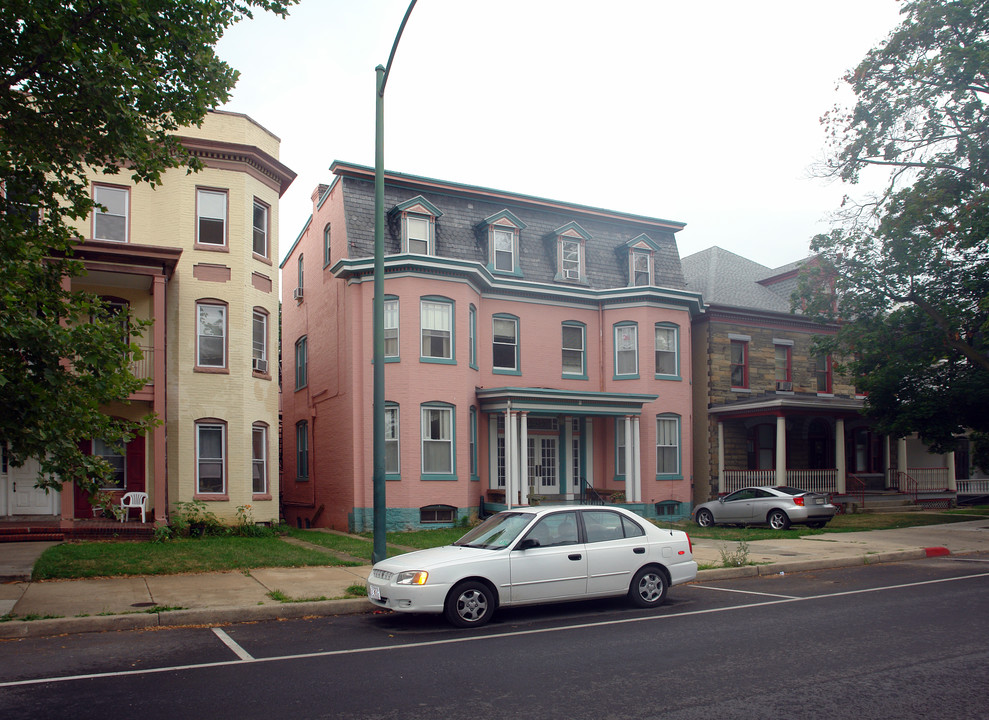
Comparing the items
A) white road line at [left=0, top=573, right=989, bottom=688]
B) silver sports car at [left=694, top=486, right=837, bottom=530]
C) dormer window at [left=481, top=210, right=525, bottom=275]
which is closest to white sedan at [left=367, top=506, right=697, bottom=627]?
white road line at [left=0, top=573, right=989, bottom=688]

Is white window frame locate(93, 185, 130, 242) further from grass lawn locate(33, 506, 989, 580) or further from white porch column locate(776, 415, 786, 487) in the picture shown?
white porch column locate(776, 415, 786, 487)

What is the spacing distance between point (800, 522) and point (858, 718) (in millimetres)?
17606

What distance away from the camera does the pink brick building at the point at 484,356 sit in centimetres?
2278

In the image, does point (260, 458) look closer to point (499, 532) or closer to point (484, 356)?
point (484, 356)

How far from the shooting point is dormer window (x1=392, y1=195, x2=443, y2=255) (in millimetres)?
24000

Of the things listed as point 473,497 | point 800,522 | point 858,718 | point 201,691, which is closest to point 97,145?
point 201,691

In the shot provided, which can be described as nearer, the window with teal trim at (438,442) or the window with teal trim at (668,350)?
the window with teal trim at (438,442)

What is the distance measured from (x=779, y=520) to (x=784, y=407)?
552cm

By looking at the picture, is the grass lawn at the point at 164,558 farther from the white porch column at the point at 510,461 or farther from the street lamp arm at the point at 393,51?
the street lamp arm at the point at 393,51

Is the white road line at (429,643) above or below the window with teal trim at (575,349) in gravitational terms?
below

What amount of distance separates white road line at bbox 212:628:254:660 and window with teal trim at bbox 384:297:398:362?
13347 millimetres

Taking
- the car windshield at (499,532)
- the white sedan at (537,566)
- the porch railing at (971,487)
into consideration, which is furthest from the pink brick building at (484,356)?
the porch railing at (971,487)

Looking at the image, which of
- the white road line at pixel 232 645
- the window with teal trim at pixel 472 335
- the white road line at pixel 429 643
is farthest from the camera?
the window with teal trim at pixel 472 335

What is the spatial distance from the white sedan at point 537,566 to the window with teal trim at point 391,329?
39.6 ft
